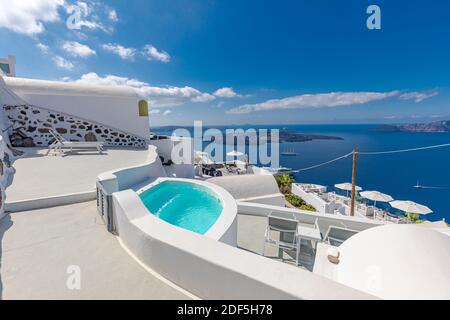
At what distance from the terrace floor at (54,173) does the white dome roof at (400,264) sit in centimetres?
537

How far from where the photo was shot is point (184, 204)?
5930 mm

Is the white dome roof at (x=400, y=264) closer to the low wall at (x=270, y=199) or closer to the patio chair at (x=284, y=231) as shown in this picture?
the patio chair at (x=284, y=231)

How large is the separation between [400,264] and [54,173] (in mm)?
7868

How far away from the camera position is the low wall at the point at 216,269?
4.70 ft

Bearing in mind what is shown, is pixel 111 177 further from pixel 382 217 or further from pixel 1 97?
pixel 382 217

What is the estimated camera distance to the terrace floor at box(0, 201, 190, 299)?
1.95 m

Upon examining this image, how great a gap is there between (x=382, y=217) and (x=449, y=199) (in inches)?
904

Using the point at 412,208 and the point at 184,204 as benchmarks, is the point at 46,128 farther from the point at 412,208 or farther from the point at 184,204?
the point at 412,208

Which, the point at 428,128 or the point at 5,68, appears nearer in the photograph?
the point at 5,68

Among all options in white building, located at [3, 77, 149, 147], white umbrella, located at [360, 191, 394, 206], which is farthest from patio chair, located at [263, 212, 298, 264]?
white umbrella, located at [360, 191, 394, 206]

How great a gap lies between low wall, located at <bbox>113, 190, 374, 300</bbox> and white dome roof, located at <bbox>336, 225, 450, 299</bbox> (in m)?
1.41

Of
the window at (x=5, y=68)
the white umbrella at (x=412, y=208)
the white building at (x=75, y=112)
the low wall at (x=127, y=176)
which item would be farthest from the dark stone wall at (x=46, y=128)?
the white umbrella at (x=412, y=208)

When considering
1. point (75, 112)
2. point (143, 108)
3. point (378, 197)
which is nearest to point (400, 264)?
point (143, 108)

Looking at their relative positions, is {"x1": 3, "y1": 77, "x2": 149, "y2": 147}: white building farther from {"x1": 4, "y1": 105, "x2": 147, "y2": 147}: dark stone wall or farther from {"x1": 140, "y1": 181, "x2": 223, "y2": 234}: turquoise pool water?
{"x1": 140, "y1": 181, "x2": 223, "y2": 234}: turquoise pool water
